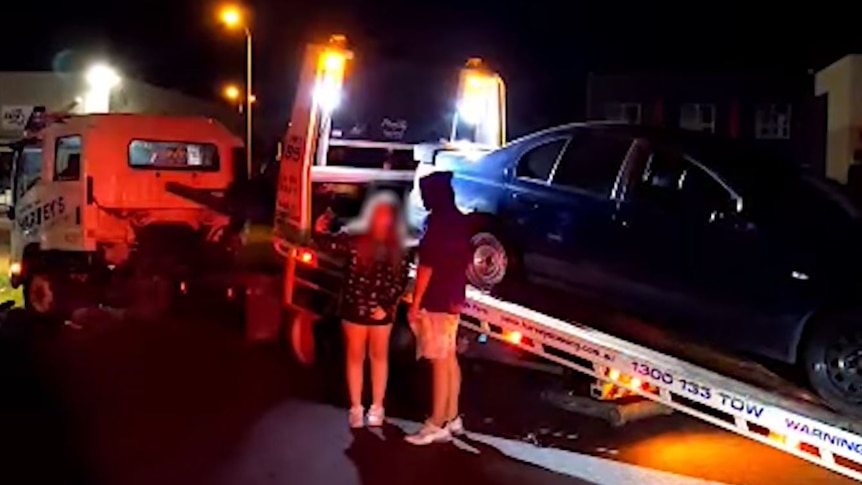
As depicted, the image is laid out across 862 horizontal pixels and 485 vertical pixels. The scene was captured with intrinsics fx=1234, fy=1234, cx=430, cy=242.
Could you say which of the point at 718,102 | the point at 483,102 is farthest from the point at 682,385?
the point at 718,102

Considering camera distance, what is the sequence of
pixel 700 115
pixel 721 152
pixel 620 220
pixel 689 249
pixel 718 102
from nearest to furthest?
pixel 689 249
pixel 721 152
pixel 620 220
pixel 718 102
pixel 700 115

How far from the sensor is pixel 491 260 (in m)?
9.53

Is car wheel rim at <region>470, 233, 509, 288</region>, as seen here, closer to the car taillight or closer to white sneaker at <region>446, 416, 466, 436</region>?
white sneaker at <region>446, 416, 466, 436</region>

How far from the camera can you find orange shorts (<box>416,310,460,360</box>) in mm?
8258

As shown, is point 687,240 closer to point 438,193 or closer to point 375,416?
point 438,193

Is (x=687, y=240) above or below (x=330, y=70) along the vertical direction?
below

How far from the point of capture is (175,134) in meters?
14.4

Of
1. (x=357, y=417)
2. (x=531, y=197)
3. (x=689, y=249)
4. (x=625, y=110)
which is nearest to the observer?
(x=689, y=249)

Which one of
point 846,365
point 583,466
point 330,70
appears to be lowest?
point 583,466

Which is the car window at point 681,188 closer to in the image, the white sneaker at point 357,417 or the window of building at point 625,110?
the white sneaker at point 357,417

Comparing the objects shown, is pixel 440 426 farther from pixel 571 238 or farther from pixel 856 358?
pixel 856 358

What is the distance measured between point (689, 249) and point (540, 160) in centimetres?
175

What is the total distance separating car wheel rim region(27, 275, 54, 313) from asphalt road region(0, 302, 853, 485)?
251 centimetres

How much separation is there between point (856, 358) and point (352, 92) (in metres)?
5.46
